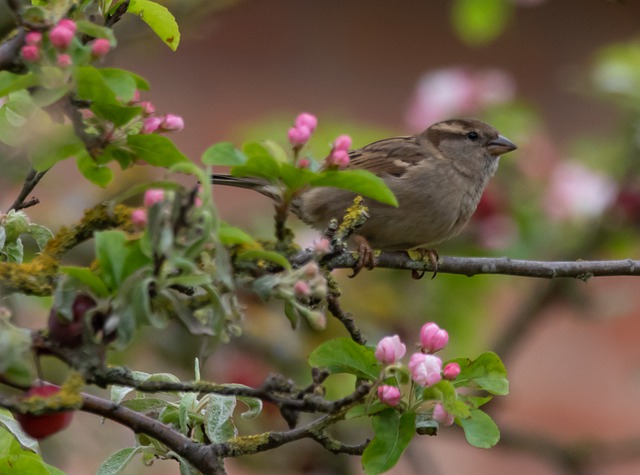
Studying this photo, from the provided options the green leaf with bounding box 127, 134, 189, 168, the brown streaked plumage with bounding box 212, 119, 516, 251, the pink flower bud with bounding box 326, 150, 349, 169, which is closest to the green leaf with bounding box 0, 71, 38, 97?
the green leaf with bounding box 127, 134, 189, 168

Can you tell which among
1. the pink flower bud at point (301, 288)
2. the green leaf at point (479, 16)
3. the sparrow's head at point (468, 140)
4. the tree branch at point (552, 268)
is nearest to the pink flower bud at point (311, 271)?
the pink flower bud at point (301, 288)

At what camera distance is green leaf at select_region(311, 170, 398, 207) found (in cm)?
125

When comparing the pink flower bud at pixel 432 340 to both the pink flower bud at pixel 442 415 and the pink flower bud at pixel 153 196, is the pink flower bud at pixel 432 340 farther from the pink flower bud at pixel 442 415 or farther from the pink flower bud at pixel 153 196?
the pink flower bud at pixel 153 196

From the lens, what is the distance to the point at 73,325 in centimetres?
117

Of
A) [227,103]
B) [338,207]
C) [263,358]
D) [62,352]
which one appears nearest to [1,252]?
[62,352]

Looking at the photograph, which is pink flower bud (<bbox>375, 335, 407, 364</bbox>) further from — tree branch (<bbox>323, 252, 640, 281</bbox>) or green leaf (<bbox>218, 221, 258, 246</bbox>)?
tree branch (<bbox>323, 252, 640, 281</bbox>)

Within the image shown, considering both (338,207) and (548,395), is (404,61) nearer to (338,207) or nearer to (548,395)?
(548,395)

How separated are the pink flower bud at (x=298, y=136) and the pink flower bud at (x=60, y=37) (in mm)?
280

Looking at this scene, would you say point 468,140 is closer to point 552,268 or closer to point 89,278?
point 552,268

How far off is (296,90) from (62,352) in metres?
5.18

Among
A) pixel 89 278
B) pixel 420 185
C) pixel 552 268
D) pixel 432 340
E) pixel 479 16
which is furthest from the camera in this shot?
pixel 479 16

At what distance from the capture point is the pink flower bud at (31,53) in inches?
47.4

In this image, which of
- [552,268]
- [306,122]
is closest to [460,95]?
[552,268]

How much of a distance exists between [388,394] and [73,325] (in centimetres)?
40
